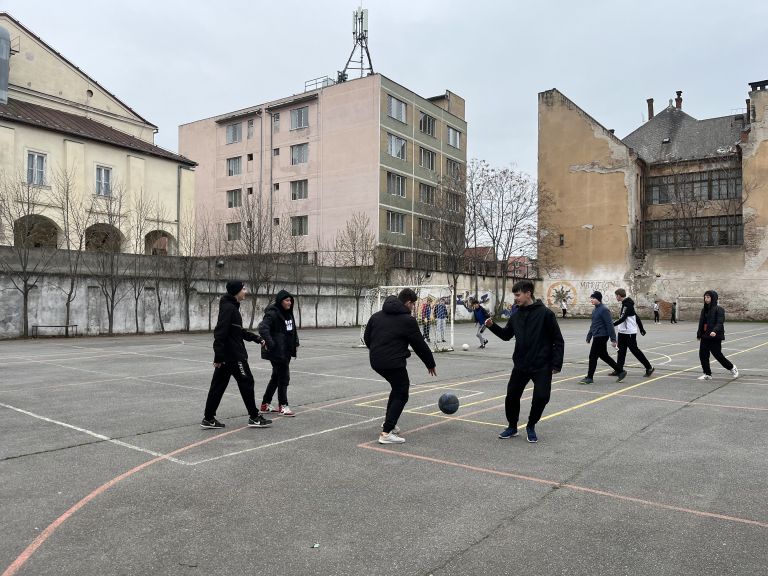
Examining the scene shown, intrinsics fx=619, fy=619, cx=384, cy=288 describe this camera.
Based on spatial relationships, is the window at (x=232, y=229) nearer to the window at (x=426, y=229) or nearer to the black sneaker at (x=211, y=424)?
the window at (x=426, y=229)

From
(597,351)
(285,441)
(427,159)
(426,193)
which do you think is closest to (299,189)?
(426,193)

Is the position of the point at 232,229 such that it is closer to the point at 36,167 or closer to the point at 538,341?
the point at 36,167

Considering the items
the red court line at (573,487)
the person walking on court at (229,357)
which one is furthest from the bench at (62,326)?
the red court line at (573,487)

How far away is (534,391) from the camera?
756cm

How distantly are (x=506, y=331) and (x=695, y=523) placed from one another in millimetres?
3555

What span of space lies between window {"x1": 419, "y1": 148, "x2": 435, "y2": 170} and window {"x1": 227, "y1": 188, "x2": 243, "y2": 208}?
16651 mm

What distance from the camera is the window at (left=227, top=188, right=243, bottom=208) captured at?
56.3m

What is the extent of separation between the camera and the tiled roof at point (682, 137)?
54.5 meters

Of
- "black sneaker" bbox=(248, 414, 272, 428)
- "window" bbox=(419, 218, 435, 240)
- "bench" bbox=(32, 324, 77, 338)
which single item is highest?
"window" bbox=(419, 218, 435, 240)

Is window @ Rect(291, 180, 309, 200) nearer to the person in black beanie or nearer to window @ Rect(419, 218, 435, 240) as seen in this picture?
window @ Rect(419, 218, 435, 240)

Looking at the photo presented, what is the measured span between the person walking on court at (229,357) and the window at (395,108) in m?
44.2

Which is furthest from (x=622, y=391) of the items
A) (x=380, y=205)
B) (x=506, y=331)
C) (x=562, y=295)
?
(x=562, y=295)

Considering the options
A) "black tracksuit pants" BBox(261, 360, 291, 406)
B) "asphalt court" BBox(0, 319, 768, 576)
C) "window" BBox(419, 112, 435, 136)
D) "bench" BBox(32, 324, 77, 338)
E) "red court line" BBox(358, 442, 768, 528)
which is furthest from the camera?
"window" BBox(419, 112, 435, 136)

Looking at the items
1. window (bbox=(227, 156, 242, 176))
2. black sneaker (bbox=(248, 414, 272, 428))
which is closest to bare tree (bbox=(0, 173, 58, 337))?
black sneaker (bbox=(248, 414, 272, 428))
